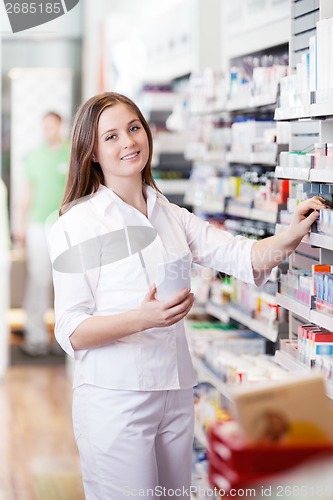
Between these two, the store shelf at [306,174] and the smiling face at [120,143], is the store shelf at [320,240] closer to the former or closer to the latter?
the store shelf at [306,174]

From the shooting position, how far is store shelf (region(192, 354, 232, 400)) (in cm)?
401

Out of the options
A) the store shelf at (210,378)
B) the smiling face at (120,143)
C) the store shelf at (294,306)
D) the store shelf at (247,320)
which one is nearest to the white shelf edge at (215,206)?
the store shelf at (247,320)

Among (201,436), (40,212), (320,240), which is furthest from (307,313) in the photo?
(40,212)

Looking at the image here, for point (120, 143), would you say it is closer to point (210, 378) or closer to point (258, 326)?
point (258, 326)

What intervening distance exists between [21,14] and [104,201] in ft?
2.57

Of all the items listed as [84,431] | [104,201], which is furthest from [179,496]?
[104,201]

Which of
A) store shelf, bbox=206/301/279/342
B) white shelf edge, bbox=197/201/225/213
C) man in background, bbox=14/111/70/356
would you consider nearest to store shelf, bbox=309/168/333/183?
store shelf, bbox=206/301/279/342

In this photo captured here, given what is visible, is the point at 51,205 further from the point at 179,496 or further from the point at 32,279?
the point at 179,496

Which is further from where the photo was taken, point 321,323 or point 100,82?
point 100,82

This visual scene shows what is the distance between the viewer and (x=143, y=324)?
2494mm

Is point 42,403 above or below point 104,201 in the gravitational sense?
below

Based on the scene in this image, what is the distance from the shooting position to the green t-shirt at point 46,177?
27.1 feet

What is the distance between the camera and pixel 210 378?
4320mm

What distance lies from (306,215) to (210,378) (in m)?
1.66
